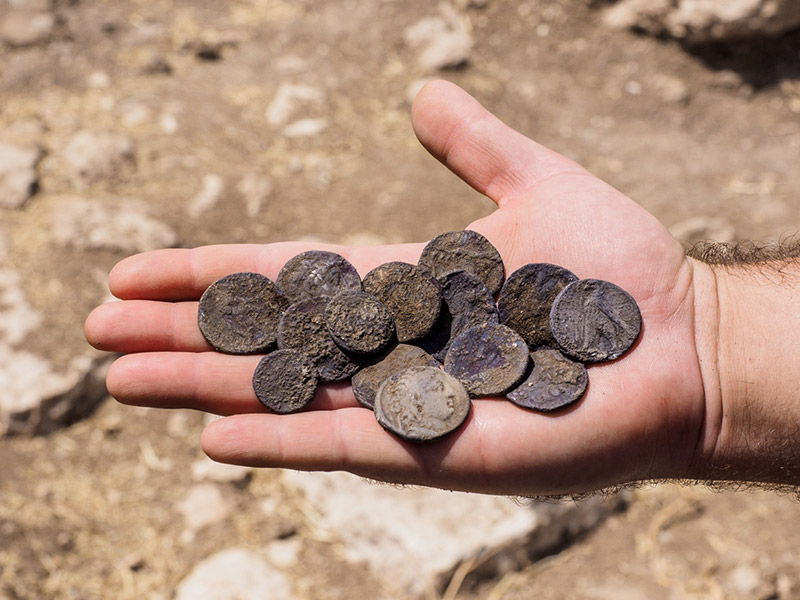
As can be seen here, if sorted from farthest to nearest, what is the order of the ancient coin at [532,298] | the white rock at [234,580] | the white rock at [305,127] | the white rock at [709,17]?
the white rock at [709,17], the white rock at [305,127], the white rock at [234,580], the ancient coin at [532,298]

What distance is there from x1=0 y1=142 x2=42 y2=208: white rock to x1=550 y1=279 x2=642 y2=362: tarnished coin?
163 inches

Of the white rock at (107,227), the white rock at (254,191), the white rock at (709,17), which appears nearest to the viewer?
the white rock at (107,227)

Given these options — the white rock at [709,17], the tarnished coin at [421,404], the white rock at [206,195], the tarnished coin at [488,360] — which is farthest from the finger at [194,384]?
the white rock at [709,17]

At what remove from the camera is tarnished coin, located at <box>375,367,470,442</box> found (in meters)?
2.66

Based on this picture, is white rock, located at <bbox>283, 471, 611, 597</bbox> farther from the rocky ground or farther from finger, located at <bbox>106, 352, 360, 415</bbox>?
finger, located at <bbox>106, 352, 360, 415</bbox>

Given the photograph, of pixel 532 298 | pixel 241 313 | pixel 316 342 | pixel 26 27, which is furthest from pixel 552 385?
pixel 26 27

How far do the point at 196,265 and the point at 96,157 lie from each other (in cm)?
285

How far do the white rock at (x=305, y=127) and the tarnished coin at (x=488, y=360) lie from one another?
3569mm

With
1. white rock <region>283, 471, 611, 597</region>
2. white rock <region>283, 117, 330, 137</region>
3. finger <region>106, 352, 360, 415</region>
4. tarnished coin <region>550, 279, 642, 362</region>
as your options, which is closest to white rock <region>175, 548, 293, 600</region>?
white rock <region>283, 471, 611, 597</region>

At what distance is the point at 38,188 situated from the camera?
209 inches

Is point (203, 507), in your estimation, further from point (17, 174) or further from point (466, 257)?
point (17, 174)

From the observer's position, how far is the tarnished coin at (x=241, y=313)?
307 centimetres

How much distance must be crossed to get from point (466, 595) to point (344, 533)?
74cm

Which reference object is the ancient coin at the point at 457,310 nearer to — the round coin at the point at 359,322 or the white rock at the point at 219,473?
the round coin at the point at 359,322
